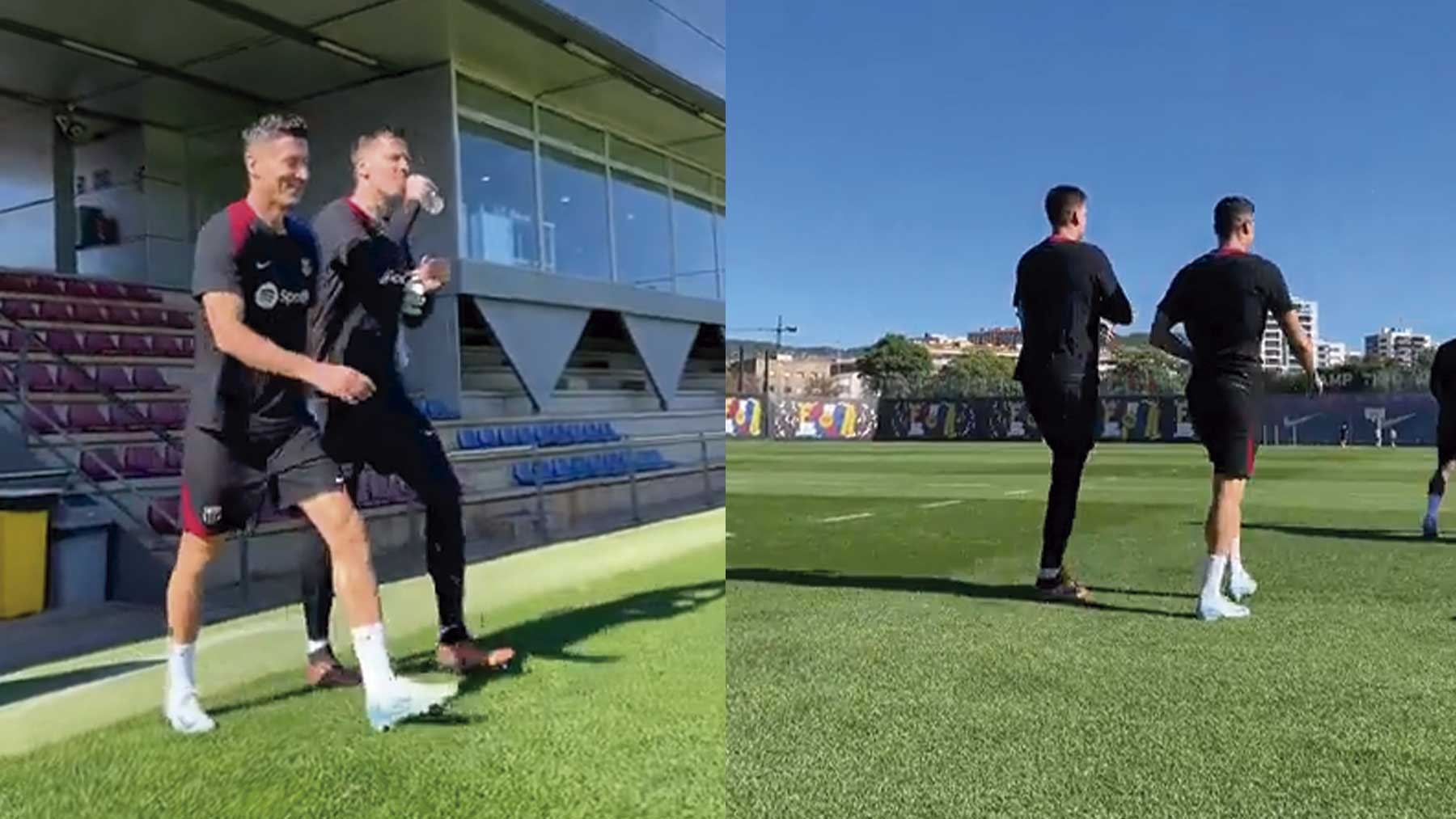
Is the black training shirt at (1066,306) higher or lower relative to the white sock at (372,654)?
higher

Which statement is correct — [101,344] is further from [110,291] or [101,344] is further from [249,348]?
[249,348]

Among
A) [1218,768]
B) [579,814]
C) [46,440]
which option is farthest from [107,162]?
[1218,768]

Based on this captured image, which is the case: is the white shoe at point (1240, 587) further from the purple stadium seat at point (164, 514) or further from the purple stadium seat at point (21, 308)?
the purple stadium seat at point (21, 308)

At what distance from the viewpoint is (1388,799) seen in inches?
68.9

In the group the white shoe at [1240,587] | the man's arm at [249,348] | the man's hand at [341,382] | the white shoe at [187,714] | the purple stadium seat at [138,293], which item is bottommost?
the white shoe at [1240,587]

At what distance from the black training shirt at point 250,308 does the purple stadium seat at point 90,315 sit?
0.70 ft

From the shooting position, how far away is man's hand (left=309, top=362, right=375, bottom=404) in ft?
5.77

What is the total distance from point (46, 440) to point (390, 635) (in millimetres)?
599

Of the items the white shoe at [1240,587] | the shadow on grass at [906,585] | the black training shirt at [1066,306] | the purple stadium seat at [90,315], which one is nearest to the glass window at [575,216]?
the purple stadium seat at [90,315]

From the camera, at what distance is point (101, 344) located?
1799 millimetres

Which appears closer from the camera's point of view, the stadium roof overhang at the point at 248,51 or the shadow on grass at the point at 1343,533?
the stadium roof overhang at the point at 248,51

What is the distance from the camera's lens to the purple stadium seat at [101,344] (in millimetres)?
1766

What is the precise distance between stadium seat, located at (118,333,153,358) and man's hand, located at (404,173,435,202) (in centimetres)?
45

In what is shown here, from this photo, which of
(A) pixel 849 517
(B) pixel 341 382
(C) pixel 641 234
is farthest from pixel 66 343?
(A) pixel 849 517
